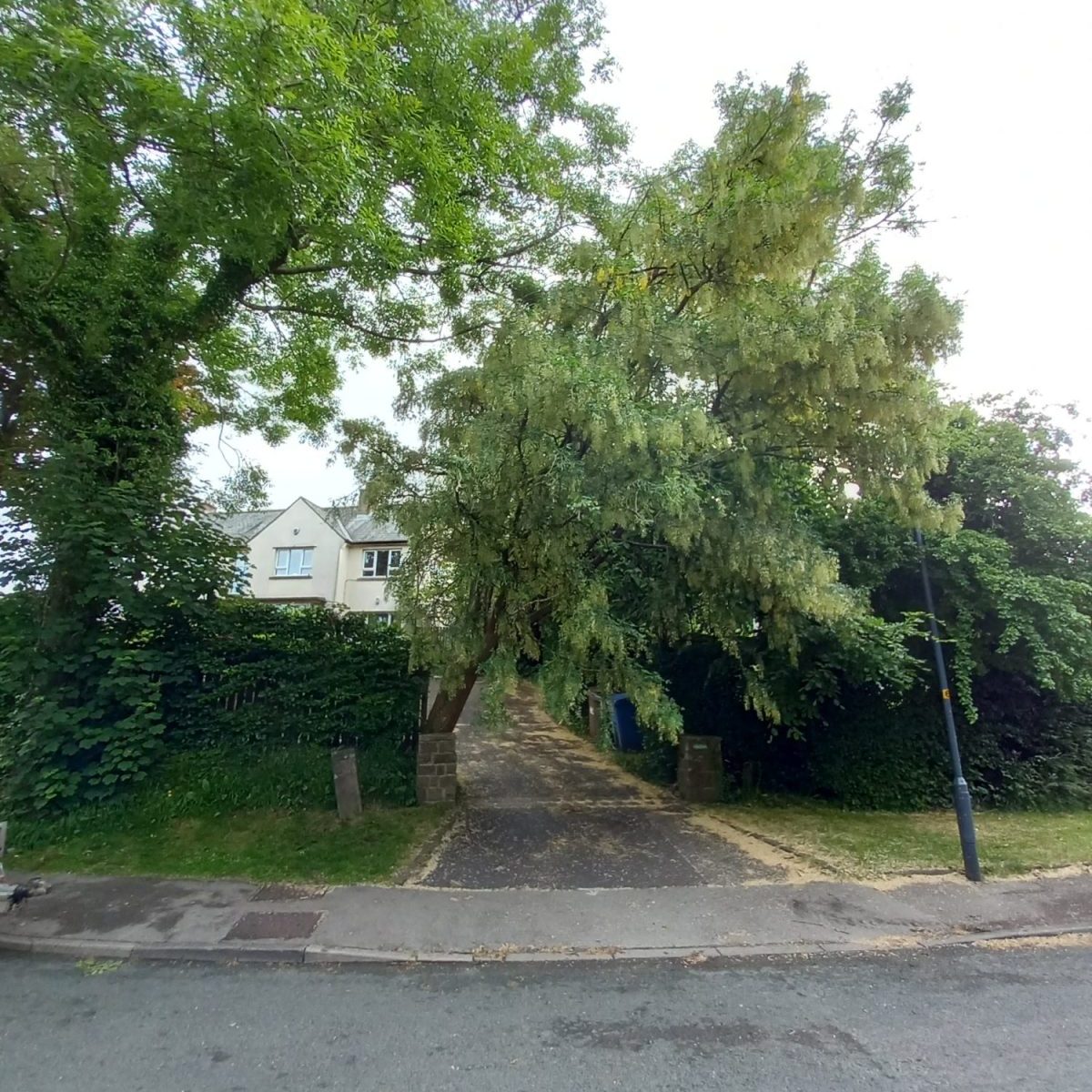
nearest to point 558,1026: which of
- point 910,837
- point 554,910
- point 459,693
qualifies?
point 554,910

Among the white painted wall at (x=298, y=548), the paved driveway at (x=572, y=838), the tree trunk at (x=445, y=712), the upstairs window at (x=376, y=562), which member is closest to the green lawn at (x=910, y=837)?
the paved driveway at (x=572, y=838)

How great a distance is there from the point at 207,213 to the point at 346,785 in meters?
6.30

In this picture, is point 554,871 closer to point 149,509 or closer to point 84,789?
point 84,789

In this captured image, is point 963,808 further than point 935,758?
No

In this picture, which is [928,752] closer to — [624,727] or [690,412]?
[624,727]

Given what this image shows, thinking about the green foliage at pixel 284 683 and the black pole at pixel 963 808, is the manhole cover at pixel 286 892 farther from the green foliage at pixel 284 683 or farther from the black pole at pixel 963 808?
the black pole at pixel 963 808

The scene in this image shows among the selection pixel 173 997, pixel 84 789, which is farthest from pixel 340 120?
pixel 84 789

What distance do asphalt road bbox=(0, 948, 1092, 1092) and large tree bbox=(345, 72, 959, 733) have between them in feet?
8.60

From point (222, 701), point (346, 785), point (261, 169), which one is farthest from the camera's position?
point (222, 701)

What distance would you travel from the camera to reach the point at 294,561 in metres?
33.1

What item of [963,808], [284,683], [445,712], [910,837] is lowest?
[910,837]

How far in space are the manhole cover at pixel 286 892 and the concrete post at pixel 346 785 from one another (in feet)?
5.20

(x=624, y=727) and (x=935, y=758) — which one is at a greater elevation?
(x=624, y=727)

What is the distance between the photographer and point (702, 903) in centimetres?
618
